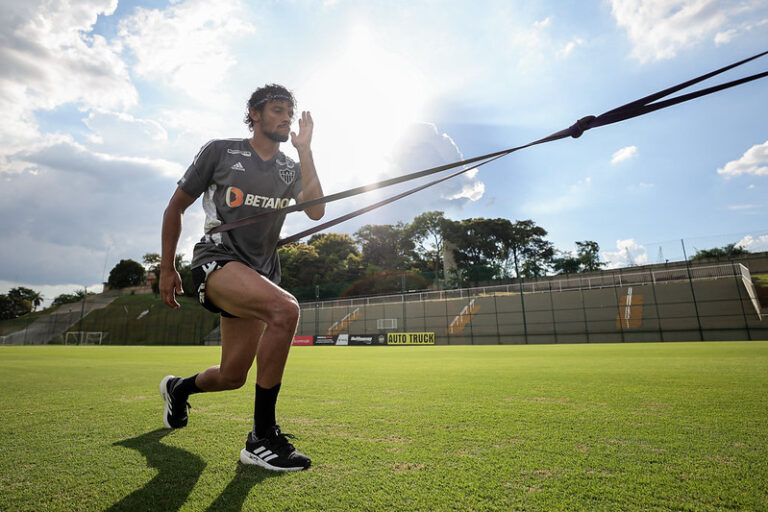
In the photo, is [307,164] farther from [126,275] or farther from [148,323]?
[126,275]

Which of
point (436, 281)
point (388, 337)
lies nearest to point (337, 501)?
point (388, 337)

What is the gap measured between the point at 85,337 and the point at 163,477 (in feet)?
206

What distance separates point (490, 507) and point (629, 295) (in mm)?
31621

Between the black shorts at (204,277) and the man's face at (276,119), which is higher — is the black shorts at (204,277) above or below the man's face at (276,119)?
below

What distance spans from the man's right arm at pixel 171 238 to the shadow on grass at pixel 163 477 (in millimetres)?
927

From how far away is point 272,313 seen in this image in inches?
94.3

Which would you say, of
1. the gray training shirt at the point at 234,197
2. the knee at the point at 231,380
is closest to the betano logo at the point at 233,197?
the gray training shirt at the point at 234,197

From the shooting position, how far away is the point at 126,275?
81.4 m

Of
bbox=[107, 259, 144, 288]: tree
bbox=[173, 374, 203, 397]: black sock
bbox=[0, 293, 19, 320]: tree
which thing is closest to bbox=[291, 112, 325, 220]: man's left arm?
bbox=[173, 374, 203, 397]: black sock

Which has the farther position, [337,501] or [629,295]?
[629,295]

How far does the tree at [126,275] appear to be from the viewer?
81125 millimetres

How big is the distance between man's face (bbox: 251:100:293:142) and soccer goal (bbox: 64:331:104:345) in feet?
196

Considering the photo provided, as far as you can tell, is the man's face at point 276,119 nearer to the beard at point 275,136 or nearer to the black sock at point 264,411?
the beard at point 275,136

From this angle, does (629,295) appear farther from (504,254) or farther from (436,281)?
(504,254)
